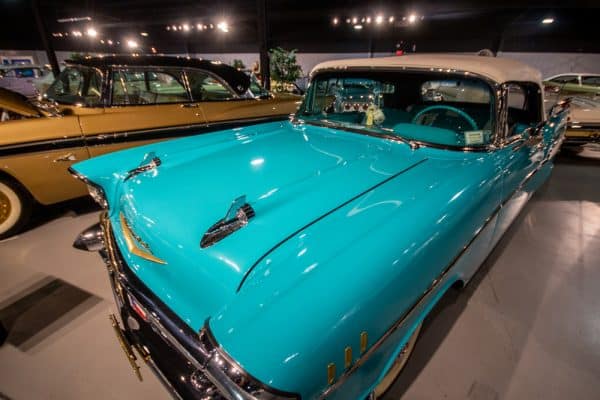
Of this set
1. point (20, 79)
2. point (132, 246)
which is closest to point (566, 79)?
point (132, 246)

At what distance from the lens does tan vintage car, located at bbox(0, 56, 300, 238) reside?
2.79 m

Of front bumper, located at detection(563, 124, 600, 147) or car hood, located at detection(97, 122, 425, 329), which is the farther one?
front bumper, located at detection(563, 124, 600, 147)

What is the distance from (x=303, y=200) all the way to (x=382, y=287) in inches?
19.1

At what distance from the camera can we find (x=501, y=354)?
1772 millimetres

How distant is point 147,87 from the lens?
3.77 metres

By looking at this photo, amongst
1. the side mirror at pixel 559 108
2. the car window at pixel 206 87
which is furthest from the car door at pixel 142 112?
the side mirror at pixel 559 108

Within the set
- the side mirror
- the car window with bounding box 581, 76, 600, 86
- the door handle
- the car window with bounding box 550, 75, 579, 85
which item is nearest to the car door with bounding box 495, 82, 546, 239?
the side mirror

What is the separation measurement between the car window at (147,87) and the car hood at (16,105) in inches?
27.3

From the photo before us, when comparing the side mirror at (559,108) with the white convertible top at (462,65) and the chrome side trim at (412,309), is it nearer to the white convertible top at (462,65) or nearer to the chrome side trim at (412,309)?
the white convertible top at (462,65)

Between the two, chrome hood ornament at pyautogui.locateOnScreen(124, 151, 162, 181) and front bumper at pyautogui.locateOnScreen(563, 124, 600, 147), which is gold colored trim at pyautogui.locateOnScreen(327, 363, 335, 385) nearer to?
chrome hood ornament at pyautogui.locateOnScreen(124, 151, 162, 181)

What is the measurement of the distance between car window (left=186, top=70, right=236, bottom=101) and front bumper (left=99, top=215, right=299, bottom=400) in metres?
2.88

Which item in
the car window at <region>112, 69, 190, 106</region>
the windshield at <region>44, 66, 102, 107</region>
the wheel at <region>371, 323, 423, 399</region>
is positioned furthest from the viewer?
the car window at <region>112, 69, 190, 106</region>

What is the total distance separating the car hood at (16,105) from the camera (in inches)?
108

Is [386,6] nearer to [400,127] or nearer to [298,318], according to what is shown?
[400,127]
